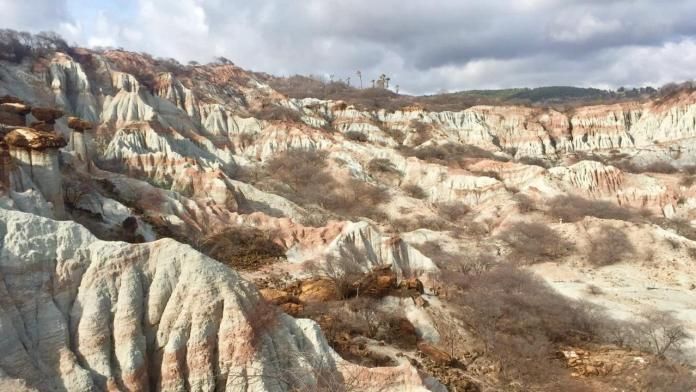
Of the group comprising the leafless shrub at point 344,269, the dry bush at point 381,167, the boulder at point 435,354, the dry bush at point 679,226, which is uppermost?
the dry bush at point 381,167

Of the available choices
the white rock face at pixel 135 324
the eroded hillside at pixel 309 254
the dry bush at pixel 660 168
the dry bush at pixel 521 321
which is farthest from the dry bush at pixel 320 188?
the dry bush at pixel 660 168

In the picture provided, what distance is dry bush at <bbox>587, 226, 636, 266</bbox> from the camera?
30.8 metres

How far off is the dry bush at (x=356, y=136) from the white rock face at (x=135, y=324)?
177 feet

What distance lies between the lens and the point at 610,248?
103 ft

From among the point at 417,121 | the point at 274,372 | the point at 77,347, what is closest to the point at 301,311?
the point at 274,372

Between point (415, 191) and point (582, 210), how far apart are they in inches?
598

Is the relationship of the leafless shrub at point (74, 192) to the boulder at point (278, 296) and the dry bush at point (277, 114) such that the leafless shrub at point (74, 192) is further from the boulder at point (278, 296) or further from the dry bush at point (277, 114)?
the dry bush at point (277, 114)

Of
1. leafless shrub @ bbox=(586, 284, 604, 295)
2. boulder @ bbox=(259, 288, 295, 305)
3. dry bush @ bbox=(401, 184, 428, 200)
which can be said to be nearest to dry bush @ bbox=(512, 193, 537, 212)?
dry bush @ bbox=(401, 184, 428, 200)

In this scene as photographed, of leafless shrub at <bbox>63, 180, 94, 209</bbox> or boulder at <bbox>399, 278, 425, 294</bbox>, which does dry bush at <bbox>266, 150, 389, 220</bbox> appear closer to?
leafless shrub at <bbox>63, 180, 94, 209</bbox>

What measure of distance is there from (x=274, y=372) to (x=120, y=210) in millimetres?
15577

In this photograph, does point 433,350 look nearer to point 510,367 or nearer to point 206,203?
point 510,367

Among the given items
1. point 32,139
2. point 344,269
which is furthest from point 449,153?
point 32,139

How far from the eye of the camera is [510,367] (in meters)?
15.7

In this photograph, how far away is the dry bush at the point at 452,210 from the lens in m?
42.2
